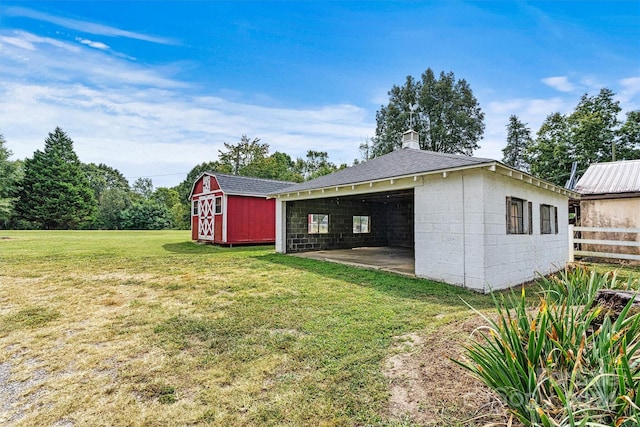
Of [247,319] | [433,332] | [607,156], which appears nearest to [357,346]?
[433,332]

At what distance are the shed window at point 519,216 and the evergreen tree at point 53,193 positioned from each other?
36802 mm

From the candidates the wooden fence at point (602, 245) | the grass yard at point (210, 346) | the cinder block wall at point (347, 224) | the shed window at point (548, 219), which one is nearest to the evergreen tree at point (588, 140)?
the wooden fence at point (602, 245)

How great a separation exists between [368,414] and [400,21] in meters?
9.90

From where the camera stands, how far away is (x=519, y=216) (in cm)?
660

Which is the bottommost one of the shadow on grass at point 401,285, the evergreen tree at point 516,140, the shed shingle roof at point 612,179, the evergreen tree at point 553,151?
the shadow on grass at point 401,285

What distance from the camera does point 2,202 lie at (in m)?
23.0

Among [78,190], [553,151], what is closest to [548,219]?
[553,151]

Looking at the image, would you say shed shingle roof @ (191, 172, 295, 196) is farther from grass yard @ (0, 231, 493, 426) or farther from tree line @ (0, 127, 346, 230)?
tree line @ (0, 127, 346, 230)

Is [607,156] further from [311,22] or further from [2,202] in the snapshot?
[2,202]

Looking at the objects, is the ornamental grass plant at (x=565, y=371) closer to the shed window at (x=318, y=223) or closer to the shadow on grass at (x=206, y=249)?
the shed window at (x=318, y=223)

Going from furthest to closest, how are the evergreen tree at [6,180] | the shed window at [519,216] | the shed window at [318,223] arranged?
the evergreen tree at [6,180]
the shed window at [318,223]
the shed window at [519,216]

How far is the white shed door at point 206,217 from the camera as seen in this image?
1428 centimetres

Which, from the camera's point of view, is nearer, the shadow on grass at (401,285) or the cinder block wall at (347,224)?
the shadow on grass at (401,285)

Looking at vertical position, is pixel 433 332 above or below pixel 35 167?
below
